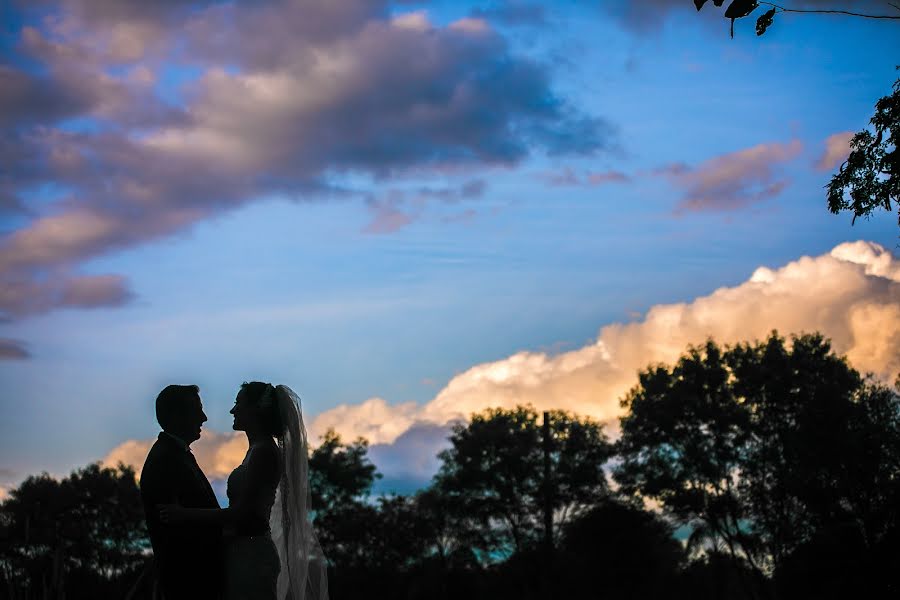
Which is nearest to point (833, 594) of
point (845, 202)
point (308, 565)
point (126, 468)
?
point (845, 202)

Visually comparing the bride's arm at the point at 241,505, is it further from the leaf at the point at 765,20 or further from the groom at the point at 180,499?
the leaf at the point at 765,20

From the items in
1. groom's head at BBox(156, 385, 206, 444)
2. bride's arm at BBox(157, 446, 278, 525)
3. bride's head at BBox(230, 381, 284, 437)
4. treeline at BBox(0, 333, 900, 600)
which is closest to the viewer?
bride's arm at BBox(157, 446, 278, 525)

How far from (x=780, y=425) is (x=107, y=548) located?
3625cm

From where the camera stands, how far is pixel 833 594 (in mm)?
31859

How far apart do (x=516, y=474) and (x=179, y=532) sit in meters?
49.4

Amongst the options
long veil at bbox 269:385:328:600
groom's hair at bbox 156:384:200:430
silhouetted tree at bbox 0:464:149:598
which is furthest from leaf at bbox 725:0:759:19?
silhouetted tree at bbox 0:464:149:598

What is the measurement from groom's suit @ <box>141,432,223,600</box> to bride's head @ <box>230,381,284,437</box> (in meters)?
0.55

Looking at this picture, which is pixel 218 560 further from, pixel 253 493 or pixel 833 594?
pixel 833 594

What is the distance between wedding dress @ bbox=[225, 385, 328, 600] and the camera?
6.40 m

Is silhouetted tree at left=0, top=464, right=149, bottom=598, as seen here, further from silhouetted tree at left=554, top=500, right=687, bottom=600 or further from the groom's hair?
the groom's hair

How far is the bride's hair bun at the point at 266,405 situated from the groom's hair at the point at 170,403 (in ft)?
1.85

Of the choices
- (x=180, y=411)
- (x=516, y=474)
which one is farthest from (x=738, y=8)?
(x=516, y=474)

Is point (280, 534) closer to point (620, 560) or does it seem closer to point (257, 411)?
point (257, 411)

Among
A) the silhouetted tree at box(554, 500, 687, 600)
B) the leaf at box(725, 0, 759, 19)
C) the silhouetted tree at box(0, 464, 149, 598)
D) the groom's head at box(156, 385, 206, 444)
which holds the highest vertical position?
the silhouetted tree at box(0, 464, 149, 598)
